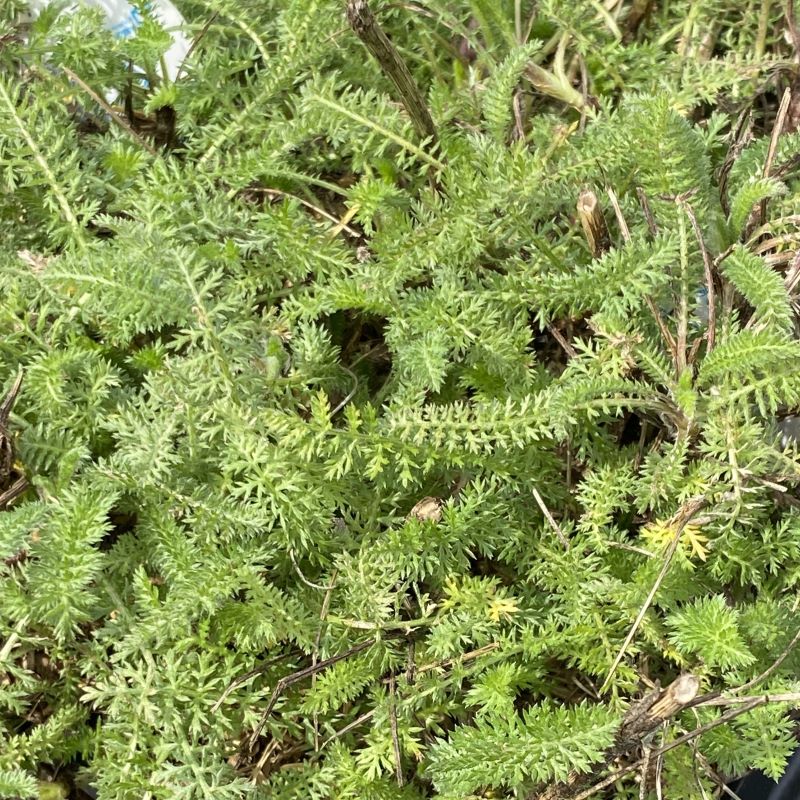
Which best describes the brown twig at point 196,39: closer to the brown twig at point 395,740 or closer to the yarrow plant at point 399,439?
the yarrow plant at point 399,439

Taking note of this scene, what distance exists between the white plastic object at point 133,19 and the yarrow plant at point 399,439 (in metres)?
0.16

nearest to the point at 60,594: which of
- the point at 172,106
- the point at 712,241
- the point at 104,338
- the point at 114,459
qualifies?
the point at 114,459

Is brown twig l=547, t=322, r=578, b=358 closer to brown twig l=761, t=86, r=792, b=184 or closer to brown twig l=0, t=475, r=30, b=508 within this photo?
brown twig l=761, t=86, r=792, b=184

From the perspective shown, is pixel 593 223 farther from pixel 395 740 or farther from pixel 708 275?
pixel 395 740

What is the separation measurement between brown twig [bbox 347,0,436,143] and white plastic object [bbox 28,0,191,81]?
0.60 metres

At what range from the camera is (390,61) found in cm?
138

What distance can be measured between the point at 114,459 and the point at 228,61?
88 cm

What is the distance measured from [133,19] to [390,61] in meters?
0.83

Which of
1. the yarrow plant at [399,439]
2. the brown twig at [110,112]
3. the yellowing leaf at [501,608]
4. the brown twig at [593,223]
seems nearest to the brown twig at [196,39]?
the yarrow plant at [399,439]

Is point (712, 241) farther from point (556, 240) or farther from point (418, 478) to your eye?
point (418, 478)

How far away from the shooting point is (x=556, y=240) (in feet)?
5.21

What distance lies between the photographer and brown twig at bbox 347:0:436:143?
1237 mm

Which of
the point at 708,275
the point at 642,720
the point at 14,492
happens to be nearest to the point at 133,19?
the point at 14,492

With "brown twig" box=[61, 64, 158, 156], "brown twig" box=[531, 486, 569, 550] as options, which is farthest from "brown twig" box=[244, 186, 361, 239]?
"brown twig" box=[531, 486, 569, 550]
